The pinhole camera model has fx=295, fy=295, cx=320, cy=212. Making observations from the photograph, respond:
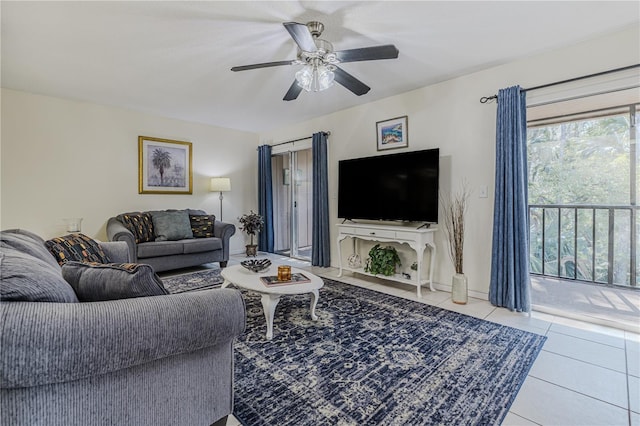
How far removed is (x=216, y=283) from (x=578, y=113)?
502 cm

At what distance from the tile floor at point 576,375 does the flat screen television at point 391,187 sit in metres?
1.18

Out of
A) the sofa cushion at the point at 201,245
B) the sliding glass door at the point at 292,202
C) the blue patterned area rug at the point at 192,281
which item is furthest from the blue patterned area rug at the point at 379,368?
the sliding glass door at the point at 292,202

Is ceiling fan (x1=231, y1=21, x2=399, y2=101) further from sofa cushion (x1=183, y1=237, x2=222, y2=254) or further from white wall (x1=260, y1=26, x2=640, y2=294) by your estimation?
sofa cushion (x1=183, y1=237, x2=222, y2=254)

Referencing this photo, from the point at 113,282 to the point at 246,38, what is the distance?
2173 millimetres

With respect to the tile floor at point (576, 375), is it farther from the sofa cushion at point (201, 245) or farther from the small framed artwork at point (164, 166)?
the small framed artwork at point (164, 166)

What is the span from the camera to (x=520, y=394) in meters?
1.61

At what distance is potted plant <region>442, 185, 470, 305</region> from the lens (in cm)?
297

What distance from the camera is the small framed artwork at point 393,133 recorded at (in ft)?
12.2

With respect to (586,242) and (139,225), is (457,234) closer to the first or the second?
(586,242)

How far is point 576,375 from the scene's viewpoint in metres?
1.79

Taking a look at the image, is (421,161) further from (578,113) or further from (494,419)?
(494,419)

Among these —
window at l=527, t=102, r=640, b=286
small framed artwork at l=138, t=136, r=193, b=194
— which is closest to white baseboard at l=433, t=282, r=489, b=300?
window at l=527, t=102, r=640, b=286

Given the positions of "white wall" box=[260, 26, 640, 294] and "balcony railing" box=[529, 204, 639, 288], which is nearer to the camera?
"white wall" box=[260, 26, 640, 294]

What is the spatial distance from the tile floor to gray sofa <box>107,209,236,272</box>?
9.74 feet
